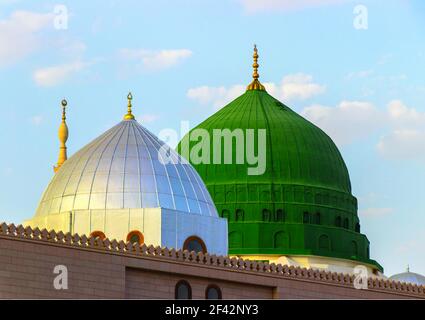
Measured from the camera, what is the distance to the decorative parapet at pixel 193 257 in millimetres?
39125

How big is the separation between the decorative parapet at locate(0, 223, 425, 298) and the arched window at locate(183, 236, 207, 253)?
2.15 metres

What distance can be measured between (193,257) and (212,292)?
38.9 inches

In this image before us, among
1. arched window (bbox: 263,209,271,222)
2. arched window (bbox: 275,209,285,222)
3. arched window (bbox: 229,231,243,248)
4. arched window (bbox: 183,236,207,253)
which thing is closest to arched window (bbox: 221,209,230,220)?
arched window (bbox: 229,231,243,248)

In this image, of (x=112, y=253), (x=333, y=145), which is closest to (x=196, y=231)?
(x=112, y=253)

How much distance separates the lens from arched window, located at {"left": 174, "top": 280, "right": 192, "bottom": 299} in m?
41.5

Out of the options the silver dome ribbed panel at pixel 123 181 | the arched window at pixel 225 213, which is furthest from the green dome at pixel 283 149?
the silver dome ribbed panel at pixel 123 181

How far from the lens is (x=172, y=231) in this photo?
44.2 m

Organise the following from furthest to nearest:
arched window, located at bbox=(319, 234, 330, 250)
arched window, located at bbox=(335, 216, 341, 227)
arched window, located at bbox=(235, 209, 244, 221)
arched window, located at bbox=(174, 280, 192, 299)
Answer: arched window, located at bbox=(335, 216, 341, 227)
arched window, located at bbox=(319, 234, 330, 250)
arched window, located at bbox=(235, 209, 244, 221)
arched window, located at bbox=(174, 280, 192, 299)

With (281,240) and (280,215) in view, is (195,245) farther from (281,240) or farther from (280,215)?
(280,215)

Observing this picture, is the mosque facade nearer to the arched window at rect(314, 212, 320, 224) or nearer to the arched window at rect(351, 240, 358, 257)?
the arched window at rect(314, 212, 320, 224)

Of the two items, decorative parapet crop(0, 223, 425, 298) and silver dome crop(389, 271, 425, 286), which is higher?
silver dome crop(389, 271, 425, 286)

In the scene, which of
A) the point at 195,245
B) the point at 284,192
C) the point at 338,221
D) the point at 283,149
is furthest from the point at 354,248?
the point at 195,245
